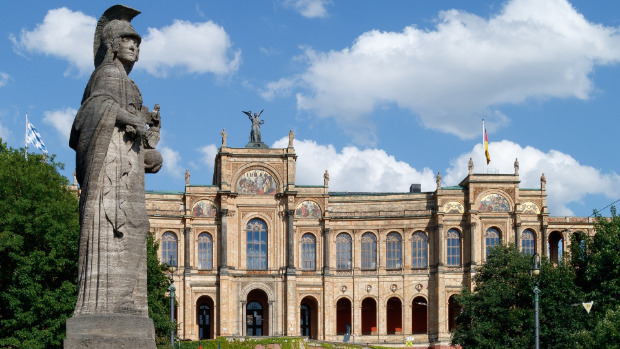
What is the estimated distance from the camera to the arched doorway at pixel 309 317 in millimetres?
87812


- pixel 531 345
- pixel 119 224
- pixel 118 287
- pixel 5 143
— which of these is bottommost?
pixel 531 345

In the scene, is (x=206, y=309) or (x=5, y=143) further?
(x=206, y=309)

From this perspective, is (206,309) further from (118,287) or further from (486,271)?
(118,287)

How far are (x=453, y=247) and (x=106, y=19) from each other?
73.9 m

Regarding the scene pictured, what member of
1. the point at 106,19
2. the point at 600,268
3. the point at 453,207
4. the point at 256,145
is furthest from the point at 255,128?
the point at 106,19

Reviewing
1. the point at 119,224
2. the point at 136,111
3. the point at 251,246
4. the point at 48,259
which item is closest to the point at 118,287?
→ the point at 119,224

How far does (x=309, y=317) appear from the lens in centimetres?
8925

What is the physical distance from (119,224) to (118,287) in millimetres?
889

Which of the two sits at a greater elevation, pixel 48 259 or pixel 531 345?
pixel 48 259

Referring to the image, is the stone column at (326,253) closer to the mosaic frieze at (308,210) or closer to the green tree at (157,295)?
the mosaic frieze at (308,210)

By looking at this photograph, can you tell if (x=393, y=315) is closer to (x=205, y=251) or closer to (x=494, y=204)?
(x=494, y=204)

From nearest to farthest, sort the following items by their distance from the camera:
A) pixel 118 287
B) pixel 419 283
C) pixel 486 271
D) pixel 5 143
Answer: pixel 118 287 < pixel 5 143 < pixel 486 271 < pixel 419 283

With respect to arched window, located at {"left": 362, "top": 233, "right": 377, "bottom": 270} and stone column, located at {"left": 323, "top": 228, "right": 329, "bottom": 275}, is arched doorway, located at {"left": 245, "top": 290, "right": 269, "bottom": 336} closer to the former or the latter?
stone column, located at {"left": 323, "top": 228, "right": 329, "bottom": 275}

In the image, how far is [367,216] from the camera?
87.3 meters
